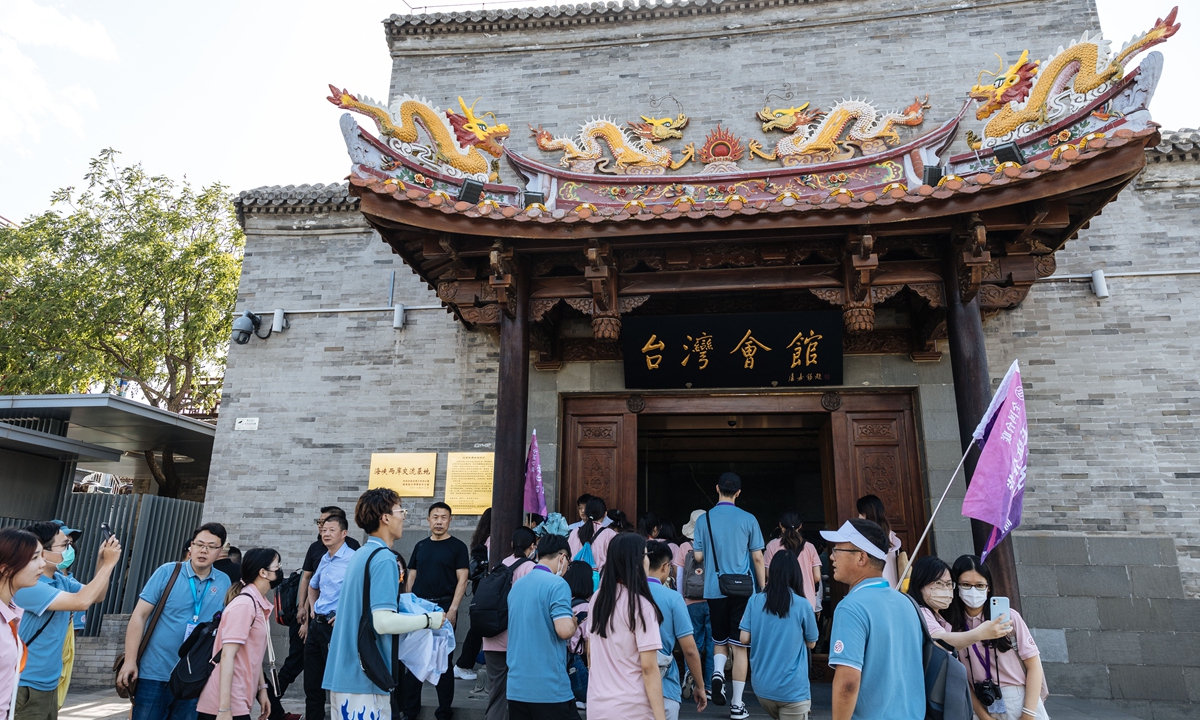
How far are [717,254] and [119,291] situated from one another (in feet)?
41.3

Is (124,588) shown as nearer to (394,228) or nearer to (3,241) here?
(394,228)

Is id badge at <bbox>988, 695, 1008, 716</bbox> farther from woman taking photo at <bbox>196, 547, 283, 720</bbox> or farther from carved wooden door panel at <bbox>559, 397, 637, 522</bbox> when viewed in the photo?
carved wooden door panel at <bbox>559, 397, 637, 522</bbox>

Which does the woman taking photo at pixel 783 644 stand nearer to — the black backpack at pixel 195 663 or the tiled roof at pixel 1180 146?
the black backpack at pixel 195 663

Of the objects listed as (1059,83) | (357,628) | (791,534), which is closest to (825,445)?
(791,534)

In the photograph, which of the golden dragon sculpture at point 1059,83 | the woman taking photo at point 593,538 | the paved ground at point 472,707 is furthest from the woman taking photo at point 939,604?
the golden dragon sculpture at point 1059,83

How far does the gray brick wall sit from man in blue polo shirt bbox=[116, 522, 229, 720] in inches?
267

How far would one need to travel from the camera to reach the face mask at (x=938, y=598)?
332 cm

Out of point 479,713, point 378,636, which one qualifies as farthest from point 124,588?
point 378,636

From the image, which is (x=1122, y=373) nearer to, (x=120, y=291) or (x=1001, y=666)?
(x=1001, y=666)

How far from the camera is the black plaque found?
7.16 metres

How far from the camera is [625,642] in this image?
10.7 feet

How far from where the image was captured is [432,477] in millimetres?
7922

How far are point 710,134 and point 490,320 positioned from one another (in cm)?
376

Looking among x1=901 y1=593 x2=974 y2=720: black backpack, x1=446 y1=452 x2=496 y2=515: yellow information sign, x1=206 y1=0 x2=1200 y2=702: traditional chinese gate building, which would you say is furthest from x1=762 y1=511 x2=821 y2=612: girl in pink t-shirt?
x1=446 y1=452 x2=496 y2=515: yellow information sign
